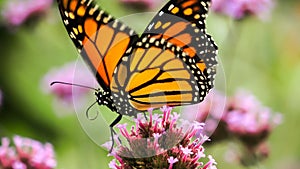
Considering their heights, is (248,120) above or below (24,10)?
below

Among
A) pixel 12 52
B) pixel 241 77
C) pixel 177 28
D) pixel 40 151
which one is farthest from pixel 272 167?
pixel 12 52

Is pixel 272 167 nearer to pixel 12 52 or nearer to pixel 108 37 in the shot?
Result: pixel 108 37

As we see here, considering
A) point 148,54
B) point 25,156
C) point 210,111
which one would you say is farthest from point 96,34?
point 210,111

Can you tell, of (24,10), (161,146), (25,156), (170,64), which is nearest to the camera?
(161,146)

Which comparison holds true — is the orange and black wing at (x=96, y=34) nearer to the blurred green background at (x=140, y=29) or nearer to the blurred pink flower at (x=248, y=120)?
the blurred pink flower at (x=248, y=120)

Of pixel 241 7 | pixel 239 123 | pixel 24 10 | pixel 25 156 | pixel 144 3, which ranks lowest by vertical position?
pixel 25 156

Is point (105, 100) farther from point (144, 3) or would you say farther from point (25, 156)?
point (144, 3)

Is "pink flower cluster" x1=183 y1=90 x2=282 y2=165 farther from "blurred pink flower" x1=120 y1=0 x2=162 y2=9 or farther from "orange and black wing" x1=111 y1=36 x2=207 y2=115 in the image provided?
"blurred pink flower" x1=120 y1=0 x2=162 y2=9

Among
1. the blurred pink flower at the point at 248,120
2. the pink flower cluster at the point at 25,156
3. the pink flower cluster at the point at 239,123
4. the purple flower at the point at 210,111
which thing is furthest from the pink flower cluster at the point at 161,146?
the blurred pink flower at the point at 248,120
